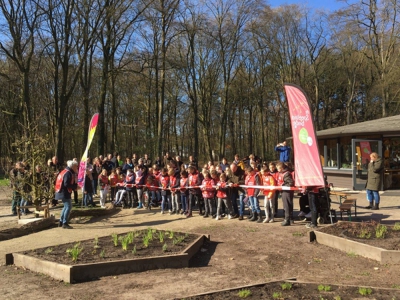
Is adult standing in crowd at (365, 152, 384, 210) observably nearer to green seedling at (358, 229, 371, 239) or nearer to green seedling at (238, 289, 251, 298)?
green seedling at (358, 229, 371, 239)

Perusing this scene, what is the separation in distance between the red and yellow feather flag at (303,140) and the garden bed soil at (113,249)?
9.97 feet

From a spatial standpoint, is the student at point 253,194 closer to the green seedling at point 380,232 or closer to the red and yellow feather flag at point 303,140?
the red and yellow feather flag at point 303,140

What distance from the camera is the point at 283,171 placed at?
33.6ft

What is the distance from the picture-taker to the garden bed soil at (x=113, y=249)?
6.65 m

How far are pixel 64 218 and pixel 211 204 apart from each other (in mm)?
4345

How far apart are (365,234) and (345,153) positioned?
11917mm

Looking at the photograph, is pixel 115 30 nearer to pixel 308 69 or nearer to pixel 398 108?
pixel 308 69

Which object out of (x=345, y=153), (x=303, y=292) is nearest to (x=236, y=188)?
(x=303, y=292)

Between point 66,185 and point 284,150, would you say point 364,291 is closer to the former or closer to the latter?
point 66,185

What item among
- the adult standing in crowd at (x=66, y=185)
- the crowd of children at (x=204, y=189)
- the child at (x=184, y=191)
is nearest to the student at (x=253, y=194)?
the crowd of children at (x=204, y=189)

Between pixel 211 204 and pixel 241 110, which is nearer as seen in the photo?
pixel 211 204

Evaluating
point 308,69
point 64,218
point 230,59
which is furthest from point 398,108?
point 64,218

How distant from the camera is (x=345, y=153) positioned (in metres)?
18.8

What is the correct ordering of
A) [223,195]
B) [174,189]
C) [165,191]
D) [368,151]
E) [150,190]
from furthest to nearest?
[368,151] < [150,190] < [165,191] < [174,189] < [223,195]
